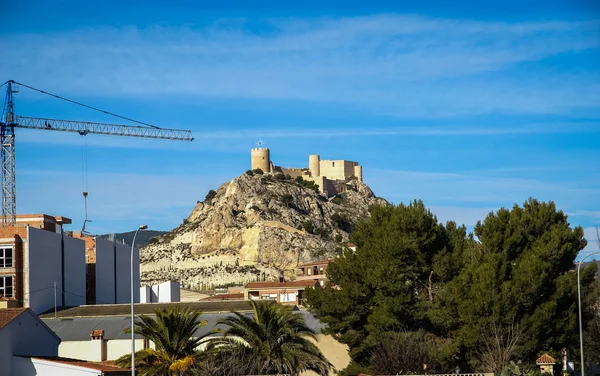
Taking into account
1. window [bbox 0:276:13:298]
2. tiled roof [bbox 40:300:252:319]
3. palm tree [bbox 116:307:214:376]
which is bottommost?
palm tree [bbox 116:307:214:376]

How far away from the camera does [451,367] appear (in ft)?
165

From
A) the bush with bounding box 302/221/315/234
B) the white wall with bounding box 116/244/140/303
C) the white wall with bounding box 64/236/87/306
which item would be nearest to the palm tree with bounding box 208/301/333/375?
the white wall with bounding box 64/236/87/306

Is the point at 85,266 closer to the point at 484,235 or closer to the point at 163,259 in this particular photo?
the point at 484,235

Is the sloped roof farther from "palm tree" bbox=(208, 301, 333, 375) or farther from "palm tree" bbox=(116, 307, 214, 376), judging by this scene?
"palm tree" bbox=(116, 307, 214, 376)

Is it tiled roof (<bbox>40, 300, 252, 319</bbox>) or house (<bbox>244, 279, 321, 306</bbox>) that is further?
house (<bbox>244, 279, 321, 306</bbox>)

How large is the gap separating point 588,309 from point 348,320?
13741 mm

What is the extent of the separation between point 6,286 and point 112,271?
17.5 metres

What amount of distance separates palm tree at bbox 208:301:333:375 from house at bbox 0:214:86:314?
3007 centimetres

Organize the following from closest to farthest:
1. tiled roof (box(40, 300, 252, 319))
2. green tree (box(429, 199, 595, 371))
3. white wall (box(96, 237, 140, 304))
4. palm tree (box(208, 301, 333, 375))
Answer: palm tree (box(208, 301, 333, 375)), green tree (box(429, 199, 595, 371)), tiled roof (box(40, 300, 252, 319)), white wall (box(96, 237, 140, 304))

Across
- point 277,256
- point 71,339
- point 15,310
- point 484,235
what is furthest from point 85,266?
point 277,256

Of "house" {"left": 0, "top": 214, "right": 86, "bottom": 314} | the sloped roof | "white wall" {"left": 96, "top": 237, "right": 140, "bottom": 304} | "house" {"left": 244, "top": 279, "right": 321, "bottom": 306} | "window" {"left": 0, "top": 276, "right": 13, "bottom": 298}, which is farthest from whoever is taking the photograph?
"house" {"left": 244, "top": 279, "right": 321, "bottom": 306}

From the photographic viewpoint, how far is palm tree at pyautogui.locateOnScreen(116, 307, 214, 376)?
4162 cm

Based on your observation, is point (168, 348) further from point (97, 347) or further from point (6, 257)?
point (6, 257)

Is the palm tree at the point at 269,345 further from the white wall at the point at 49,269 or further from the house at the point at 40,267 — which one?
the white wall at the point at 49,269
